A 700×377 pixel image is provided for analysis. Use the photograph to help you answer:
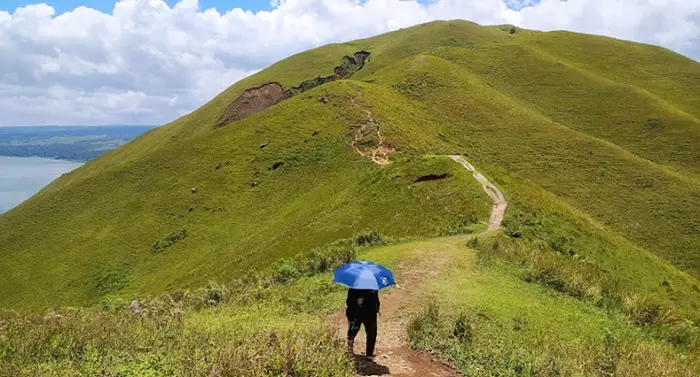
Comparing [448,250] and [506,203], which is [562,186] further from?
[448,250]

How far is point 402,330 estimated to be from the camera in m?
13.8

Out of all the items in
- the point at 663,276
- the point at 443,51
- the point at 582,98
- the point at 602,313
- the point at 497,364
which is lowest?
the point at 663,276

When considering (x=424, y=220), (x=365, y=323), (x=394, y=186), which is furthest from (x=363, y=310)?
(x=394, y=186)

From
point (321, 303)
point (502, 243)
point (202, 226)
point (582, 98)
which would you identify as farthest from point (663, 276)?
point (582, 98)

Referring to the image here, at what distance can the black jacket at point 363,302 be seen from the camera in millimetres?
10992

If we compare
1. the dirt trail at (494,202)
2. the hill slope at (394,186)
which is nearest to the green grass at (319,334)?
the dirt trail at (494,202)

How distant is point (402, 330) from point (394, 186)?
26353 millimetres

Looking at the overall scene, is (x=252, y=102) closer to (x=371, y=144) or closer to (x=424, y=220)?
(x=371, y=144)

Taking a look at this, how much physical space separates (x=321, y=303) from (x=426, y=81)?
7369 cm

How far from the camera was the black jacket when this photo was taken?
10992 mm

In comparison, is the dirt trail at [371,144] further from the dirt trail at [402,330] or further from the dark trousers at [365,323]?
the dark trousers at [365,323]

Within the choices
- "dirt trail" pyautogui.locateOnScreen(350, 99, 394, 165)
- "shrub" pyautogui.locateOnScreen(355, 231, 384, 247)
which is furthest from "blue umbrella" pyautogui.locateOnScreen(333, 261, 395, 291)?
"dirt trail" pyautogui.locateOnScreen(350, 99, 394, 165)

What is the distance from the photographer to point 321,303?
16062 mm

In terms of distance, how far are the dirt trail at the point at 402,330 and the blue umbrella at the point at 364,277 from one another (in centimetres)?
176
